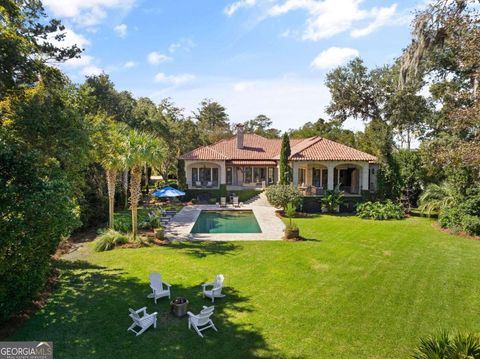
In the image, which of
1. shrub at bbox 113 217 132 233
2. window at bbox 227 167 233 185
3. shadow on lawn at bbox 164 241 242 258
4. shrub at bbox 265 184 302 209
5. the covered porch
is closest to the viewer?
shadow on lawn at bbox 164 241 242 258

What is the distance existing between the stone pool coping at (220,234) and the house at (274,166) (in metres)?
5.27

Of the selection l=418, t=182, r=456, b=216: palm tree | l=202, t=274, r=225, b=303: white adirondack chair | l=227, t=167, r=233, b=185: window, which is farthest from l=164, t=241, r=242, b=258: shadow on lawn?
l=227, t=167, r=233, b=185: window

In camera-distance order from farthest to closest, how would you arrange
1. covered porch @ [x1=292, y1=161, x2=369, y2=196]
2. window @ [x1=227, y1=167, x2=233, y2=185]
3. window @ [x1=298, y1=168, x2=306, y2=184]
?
window @ [x1=227, y1=167, x2=233, y2=185], window @ [x1=298, y1=168, x2=306, y2=184], covered porch @ [x1=292, y1=161, x2=369, y2=196]

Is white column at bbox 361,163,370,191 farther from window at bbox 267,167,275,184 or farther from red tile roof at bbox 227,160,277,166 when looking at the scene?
window at bbox 267,167,275,184

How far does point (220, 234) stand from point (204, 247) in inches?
128

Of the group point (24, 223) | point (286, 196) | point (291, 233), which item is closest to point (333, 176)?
point (286, 196)

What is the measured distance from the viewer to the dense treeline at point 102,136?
24.8 ft

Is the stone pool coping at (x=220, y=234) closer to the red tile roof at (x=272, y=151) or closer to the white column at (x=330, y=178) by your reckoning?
the white column at (x=330, y=178)

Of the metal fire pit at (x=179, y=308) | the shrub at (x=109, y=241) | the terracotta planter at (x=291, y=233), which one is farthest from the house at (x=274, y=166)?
the metal fire pit at (x=179, y=308)

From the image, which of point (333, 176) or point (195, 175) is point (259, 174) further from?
point (333, 176)

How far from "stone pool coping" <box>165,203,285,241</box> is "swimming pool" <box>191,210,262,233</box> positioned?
426 mm

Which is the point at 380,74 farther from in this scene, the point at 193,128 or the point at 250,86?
the point at 193,128

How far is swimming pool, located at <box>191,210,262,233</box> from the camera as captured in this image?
70.9 feet

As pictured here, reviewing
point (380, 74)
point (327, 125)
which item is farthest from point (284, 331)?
point (327, 125)
